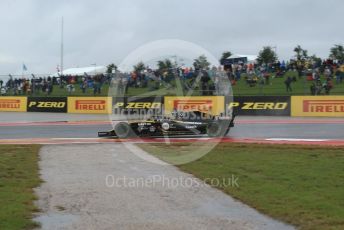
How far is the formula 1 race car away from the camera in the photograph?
1606 cm

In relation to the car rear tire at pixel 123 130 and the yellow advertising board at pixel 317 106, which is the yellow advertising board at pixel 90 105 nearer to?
the yellow advertising board at pixel 317 106

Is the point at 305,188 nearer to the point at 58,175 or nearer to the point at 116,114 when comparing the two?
the point at 58,175

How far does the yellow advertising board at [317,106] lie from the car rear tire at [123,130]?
1225 cm

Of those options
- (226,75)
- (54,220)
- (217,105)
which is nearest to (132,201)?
(54,220)

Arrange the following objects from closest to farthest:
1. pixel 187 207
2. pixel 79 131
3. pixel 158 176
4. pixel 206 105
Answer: pixel 187 207 < pixel 158 176 < pixel 79 131 < pixel 206 105

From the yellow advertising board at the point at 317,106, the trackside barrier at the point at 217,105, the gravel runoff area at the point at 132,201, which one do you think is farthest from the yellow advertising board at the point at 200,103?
the gravel runoff area at the point at 132,201

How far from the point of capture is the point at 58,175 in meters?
9.45

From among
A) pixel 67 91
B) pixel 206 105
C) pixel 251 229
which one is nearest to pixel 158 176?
pixel 251 229

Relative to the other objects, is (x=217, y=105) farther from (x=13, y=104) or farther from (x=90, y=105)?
(x=13, y=104)

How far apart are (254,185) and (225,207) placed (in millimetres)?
1476

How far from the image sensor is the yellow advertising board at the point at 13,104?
34.7 m

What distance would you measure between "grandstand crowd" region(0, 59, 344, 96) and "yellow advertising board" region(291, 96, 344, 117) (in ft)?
2.12

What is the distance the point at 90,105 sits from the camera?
31.7 m
